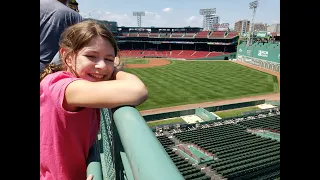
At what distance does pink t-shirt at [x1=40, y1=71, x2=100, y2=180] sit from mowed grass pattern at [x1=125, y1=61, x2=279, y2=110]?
837 inches

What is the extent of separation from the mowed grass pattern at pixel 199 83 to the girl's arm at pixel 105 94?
71.0 ft

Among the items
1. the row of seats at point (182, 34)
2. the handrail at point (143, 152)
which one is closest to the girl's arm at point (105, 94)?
the handrail at point (143, 152)

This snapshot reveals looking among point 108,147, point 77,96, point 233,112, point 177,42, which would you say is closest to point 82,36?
point 77,96

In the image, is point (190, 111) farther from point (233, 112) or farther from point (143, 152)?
point (143, 152)

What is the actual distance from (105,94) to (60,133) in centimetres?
45

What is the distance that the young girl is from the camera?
122 centimetres

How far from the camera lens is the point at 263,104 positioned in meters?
24.6

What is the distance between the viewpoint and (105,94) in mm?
1194

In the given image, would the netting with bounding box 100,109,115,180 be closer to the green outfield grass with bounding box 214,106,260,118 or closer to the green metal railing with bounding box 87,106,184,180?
the green metal railing with bounding box 87,106,184,180

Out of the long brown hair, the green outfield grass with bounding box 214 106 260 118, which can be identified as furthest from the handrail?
the green outfield grass with bounding box 214 106 260 118

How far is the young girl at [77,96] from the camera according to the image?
1219mm

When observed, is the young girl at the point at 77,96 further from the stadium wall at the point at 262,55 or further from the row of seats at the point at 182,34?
the row of seats at the point at 182,34

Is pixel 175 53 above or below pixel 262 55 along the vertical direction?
above
